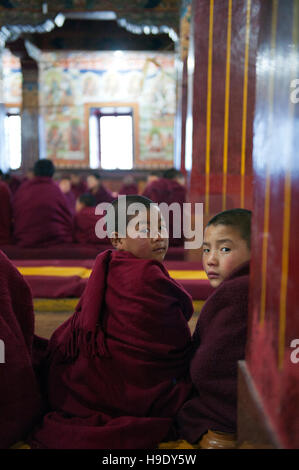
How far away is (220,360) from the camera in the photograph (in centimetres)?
140

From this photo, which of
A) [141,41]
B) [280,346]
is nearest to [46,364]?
[280,346]

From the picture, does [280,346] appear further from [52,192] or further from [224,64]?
[52,192]

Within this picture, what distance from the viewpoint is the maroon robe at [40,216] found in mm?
4145

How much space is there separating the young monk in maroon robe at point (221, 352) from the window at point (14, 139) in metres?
10.2

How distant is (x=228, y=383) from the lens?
1.39 meters

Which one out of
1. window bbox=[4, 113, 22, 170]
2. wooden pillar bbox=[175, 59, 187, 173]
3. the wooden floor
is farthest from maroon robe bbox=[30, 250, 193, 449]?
window bbox=[4, 113, 22, 170]

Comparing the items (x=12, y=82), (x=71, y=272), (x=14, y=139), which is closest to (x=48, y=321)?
(x=71, y=272)

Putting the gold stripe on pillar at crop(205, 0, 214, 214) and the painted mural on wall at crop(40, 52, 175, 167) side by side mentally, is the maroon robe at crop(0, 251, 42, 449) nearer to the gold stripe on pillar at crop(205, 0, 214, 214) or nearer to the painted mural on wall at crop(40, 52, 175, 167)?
the gold stripe on pillar at crop(205, 0, 214, 214)

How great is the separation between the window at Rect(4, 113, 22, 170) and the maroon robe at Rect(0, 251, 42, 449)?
9984 mm

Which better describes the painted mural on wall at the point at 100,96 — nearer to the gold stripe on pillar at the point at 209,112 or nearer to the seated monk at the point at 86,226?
the seated monk at the point at 86,226

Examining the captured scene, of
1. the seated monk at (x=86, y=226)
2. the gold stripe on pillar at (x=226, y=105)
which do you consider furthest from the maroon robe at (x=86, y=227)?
the gold stripe on pillar at (x=226, y=105)

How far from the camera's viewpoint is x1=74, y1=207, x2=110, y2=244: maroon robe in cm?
424

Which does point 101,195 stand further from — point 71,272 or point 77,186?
point 77,186
